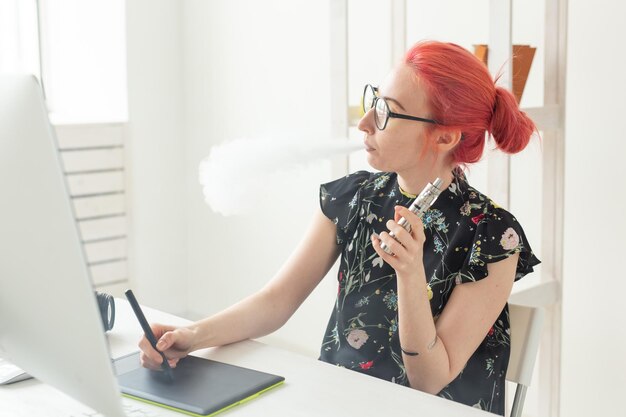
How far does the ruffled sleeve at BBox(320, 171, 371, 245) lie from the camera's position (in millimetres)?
1735

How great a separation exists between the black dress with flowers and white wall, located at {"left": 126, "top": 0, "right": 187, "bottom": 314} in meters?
2.17

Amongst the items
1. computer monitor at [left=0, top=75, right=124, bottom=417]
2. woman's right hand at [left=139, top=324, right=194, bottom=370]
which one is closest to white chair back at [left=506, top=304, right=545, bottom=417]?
woman's right hand at [left=139, top=324, right=194, bottom=370]

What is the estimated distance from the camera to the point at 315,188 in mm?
3486

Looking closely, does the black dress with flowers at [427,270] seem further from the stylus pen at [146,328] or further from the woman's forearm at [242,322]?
the stylus pen at [146,328]

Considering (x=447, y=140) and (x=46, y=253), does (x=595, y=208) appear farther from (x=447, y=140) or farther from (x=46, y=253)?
(x=46, y=253)

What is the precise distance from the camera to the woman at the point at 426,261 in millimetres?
1495

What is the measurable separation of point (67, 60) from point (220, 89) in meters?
0.71

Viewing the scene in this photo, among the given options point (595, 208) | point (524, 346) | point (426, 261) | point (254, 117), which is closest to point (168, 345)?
point (426, 261)

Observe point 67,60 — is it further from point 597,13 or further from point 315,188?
point 597,13

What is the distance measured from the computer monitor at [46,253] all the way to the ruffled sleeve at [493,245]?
0.85m

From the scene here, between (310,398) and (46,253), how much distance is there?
57 cm

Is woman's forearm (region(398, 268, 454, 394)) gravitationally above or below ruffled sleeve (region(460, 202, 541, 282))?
below

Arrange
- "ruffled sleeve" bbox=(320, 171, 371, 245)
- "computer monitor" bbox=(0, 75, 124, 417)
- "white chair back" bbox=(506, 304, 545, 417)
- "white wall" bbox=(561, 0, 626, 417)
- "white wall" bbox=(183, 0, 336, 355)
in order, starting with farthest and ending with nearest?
"white wall" bbox=(183, 0, 336, 355)
"white wall" bbox=(561, 0, 626, 417)
"ruffled sleeve" bbox=(320, 171, 371, 245)
"white chair back" bbox=(506, 304, 545, 417)
"computer monitor" bbox=(0, 75, 124, 417)

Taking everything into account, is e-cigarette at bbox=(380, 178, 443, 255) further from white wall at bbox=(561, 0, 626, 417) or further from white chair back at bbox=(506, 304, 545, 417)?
white wall at bbox=(561, 0, 626, 417)
